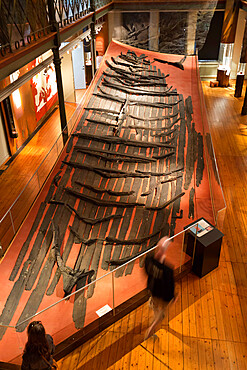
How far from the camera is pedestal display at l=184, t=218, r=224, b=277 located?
5203 mm

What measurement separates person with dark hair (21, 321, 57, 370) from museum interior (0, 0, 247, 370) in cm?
40

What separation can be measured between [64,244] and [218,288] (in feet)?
8.22

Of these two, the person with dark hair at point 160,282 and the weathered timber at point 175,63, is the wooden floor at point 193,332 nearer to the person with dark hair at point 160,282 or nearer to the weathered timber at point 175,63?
the person with dark hair at point 160,282

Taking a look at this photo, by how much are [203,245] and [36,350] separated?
2.88m

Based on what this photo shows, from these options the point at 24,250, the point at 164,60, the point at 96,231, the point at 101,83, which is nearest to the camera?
the point at 24,250

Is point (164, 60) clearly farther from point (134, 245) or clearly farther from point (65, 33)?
point (134, 245)

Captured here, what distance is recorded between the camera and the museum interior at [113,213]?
4383 mm

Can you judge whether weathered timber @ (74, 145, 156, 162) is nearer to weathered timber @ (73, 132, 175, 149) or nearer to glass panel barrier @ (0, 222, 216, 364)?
weathered timber @ (73, 132, 175, 149)

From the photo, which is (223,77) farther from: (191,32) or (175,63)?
(175,63)

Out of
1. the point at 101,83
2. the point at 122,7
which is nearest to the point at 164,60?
the point at 122,7

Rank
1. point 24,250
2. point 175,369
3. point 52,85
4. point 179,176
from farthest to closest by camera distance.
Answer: point 52,85 < point 179,176 < point 24,250 < point 175,369

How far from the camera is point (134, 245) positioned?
5.38m

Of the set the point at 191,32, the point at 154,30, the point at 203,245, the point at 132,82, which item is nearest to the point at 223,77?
the point at 191,32

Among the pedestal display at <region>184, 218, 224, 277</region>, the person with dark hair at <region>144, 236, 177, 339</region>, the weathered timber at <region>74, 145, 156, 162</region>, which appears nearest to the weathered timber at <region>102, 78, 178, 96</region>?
the weathered timber at <region>74, 145, 156, 162</region>
